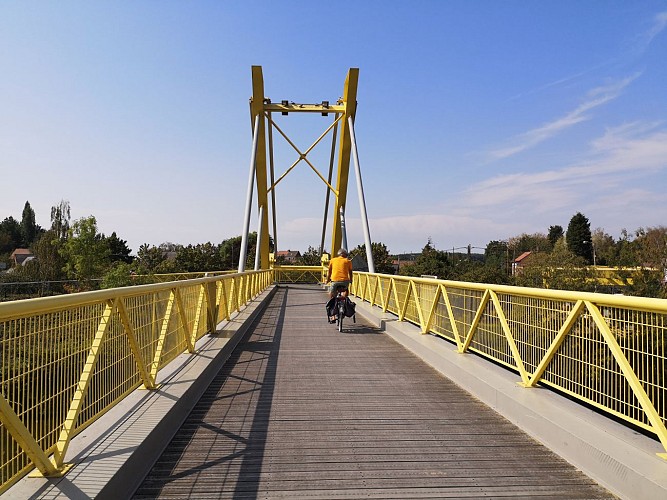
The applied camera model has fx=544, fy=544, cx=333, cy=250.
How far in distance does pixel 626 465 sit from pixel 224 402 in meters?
3.67

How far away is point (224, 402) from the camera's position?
552 centimetres

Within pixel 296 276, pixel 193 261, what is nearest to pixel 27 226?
pixel 193 261

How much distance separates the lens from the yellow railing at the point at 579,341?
3393 mm

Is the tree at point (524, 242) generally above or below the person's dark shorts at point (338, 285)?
above

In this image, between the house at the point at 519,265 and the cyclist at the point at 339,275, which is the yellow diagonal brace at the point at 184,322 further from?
the house at the point at 519,265

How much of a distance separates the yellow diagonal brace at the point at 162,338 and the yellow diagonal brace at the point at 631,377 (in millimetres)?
3883

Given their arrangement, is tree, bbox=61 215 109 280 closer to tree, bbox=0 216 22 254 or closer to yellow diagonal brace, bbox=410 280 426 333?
yellow diagonal brace, bbox=410 280 426 333

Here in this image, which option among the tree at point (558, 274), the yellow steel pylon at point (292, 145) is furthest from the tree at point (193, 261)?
the tree at point (558, 274)

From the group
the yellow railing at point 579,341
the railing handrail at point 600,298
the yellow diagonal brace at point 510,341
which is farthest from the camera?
the yellow diagonal brace at point 510,341

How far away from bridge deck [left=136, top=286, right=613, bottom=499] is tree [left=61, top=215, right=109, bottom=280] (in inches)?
1845

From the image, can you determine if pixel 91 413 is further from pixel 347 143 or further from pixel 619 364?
pixel 347 143

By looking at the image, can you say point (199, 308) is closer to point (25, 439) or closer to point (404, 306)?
point (404, 306)

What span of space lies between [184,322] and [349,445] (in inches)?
122

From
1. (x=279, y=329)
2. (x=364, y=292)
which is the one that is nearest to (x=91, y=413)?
(x=279, y=329)
